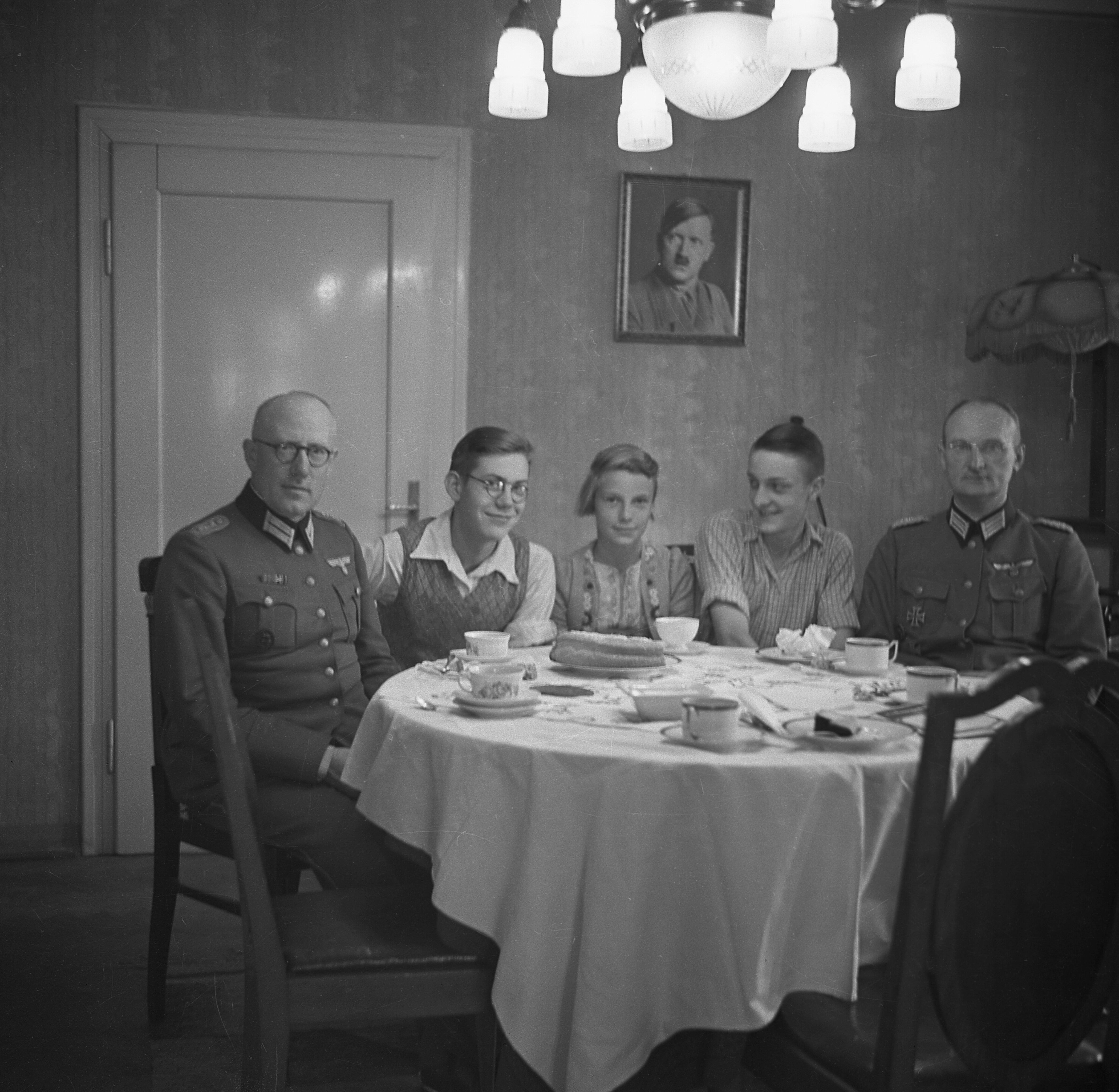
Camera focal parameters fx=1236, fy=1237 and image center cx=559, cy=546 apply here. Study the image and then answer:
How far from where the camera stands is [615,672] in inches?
93.0

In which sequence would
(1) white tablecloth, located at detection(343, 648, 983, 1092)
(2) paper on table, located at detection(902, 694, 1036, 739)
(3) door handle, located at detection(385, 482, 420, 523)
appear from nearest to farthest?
1. (1) white tablecloth, located at detection(343, 648, 983, 1092)
2. (2) paper on table, located at detection(902, 694, 1036, 739)
3. (3) door handle, located at detection(385, 482, 420, 523)

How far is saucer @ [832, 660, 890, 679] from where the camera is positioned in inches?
96.0

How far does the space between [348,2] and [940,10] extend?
7.50 ft

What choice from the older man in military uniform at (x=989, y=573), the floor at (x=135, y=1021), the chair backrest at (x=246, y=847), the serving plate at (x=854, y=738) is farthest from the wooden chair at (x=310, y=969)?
the older man in military uniform at (x=989, y=573)

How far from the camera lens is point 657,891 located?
66.9 inches

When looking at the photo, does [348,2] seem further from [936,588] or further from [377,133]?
[936,588]

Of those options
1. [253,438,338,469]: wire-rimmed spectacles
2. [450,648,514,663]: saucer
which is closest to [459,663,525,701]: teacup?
[450,648,514,663]: saucer

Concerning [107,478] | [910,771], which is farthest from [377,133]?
[910,771]

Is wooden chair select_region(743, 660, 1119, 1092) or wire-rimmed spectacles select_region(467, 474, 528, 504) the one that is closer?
wooden chair select_region(743, 660, 1119, 1092)

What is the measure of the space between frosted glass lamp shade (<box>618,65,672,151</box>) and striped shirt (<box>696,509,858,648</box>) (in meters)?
1.09

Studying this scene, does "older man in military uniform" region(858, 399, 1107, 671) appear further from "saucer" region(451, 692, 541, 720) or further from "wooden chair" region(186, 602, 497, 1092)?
"wooden chair" region(186, 602, 497, 1092)

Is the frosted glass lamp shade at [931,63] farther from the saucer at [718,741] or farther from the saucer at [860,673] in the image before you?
the saucer at [718,741]

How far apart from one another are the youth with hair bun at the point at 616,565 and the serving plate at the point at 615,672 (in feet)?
2.47

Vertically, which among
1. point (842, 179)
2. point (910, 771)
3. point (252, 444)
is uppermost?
point (842, 179)
